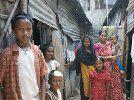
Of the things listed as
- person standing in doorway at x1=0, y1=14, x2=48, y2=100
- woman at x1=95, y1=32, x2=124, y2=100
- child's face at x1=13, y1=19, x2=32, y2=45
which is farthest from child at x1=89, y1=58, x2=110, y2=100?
child's face at x1=13, y1=19, x2=32, y2=45

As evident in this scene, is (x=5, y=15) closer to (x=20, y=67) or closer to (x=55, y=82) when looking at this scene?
(x=20, y=67)

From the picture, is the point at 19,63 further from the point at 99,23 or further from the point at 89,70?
the point at 99,23

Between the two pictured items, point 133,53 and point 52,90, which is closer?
point 52,90

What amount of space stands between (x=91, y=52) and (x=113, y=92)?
1.12 metres

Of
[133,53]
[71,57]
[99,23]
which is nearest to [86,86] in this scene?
[133,53]

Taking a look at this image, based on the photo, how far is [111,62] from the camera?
7109mm

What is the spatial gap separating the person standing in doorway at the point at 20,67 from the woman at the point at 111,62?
13.6ft

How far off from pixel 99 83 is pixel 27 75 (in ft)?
12.5

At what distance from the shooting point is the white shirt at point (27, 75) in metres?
2.86

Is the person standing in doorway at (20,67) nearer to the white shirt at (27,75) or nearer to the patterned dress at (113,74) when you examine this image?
Result: the white shirt at (27,75)

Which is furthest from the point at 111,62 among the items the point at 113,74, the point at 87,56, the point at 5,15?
the point at 5,15

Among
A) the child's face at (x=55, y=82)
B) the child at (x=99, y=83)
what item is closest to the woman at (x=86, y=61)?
the child at (x=99, y=83)

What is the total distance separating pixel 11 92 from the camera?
111 inches

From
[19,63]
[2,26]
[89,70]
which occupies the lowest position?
[89,70]
